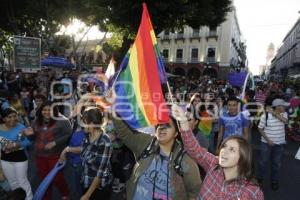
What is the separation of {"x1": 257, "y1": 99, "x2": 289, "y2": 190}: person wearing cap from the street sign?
9403mm

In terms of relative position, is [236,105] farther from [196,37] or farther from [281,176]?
[196,37]

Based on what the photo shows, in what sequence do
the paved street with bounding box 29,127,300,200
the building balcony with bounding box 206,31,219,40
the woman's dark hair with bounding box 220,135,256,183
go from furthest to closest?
the building balcony with bounding box 206,31,219,40 → the paved street with bounding box 29,127,300,200 → the woman's dark hair with bounding box 220,135,256,183

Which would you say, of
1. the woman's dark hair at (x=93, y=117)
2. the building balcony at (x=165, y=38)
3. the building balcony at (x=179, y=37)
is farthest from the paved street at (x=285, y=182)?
the building balcony at (x=165, y=38)

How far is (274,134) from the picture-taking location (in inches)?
240

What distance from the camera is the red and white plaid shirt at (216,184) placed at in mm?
2329

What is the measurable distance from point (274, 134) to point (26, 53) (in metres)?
9.71

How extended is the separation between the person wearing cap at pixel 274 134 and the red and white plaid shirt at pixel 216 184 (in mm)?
3667

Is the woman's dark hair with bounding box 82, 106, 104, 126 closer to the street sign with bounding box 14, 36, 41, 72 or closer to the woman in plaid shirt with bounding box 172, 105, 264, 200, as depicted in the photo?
the woman in plaid shirt with bounding box 172, 105, 264, 200

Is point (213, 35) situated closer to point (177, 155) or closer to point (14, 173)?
point (14, 173)

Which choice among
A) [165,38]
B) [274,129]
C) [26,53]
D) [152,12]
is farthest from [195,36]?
[274,129]

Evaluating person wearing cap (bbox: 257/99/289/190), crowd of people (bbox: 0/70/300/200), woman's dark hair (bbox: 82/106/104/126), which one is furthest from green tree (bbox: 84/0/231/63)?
woman's dark hair (bbox: 82/106/104/126)

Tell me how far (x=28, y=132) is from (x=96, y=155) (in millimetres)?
1350

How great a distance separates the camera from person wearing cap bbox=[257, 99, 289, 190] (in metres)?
6.10

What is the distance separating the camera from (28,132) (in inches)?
172
